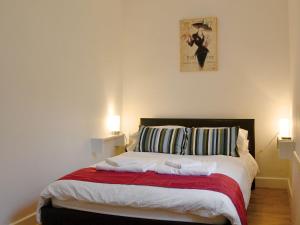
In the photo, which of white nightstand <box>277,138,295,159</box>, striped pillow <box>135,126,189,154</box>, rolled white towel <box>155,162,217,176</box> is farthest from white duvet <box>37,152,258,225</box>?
striped pillow <box>135,126,189,154</box>

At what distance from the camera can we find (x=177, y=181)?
229 cm

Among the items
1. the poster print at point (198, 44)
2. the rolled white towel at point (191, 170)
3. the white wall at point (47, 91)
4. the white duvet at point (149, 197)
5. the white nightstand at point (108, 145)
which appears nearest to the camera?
the white duvet at point (149, 197)

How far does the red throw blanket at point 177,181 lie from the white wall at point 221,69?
1.80m

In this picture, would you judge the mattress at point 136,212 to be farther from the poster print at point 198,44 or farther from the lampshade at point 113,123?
the poster print at point 198,44

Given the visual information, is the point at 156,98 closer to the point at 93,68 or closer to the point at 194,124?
the point at 194,124

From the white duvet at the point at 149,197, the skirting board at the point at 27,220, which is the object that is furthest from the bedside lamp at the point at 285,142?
the skirting board at the point at 27,220

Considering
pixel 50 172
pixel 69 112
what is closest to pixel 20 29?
pixel 69 112

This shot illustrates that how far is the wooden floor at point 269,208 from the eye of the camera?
2.94 m

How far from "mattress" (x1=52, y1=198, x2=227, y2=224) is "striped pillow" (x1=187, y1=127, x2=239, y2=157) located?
1.56 meters

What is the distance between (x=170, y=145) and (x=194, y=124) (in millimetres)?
625

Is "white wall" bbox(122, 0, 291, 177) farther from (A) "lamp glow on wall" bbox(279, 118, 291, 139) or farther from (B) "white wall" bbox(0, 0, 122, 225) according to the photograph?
(B) "white wall" bbox(0, 0, 122, 225)

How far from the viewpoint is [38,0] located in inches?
114

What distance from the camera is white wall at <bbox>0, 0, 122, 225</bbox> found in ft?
8.39

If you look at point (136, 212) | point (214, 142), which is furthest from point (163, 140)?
point (136, 212)
